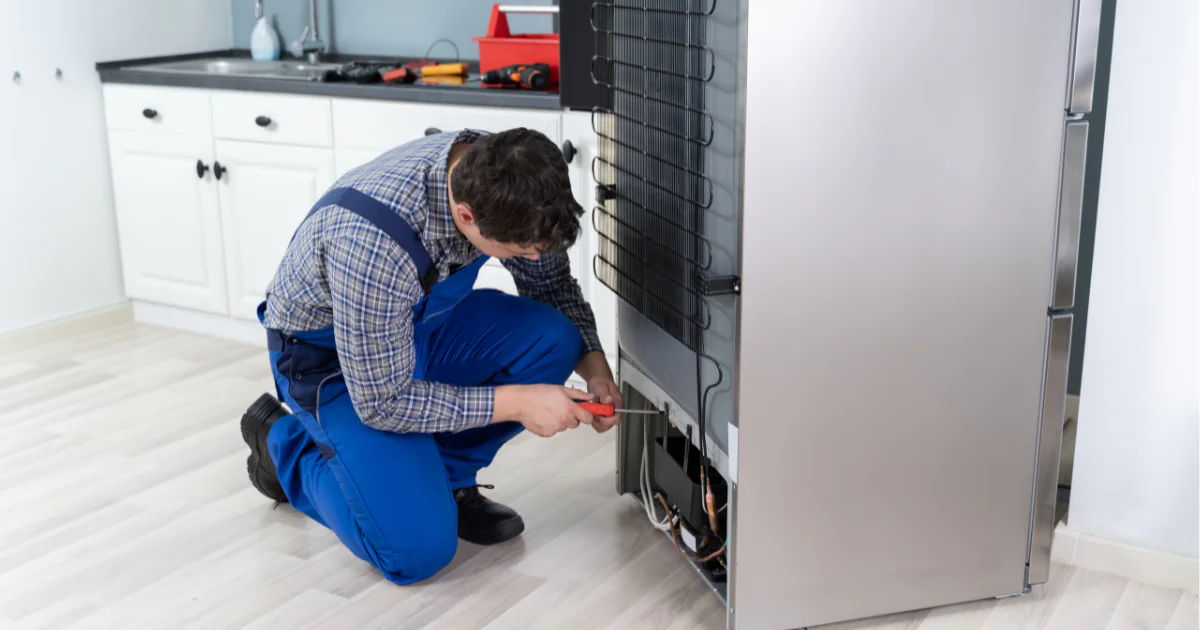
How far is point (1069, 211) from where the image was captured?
156 cm

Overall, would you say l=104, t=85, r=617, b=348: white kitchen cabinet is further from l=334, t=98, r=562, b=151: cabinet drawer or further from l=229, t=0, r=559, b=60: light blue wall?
l=229, t=0, r=559, b=60: light blue wall

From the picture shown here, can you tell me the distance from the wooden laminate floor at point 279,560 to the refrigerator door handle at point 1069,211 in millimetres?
492

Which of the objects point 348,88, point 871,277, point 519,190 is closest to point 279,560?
point 519,190

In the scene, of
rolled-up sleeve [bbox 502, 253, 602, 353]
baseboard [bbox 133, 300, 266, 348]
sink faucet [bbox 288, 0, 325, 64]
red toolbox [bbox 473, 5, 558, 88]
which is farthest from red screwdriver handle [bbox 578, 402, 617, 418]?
sink faucet [bbox 288, 0, 325, 64]

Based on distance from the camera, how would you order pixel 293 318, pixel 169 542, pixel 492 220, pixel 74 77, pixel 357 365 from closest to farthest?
pixel 492 220, pixel 357 365, pixel 293 318, pixel 169 542, pixel 74 77

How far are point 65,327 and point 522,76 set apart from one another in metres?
1.58

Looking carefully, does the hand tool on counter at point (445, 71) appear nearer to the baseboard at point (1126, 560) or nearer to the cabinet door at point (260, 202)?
the cabinet door at point (260, 202)

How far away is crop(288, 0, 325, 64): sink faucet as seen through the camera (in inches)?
130

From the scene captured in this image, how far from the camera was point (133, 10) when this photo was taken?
3.21 m

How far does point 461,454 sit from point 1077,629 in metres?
1.01

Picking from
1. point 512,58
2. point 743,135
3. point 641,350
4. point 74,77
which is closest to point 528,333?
point 641,350

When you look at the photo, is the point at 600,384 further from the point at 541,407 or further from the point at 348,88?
the point at 348,88

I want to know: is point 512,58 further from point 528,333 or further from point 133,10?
point 133,10

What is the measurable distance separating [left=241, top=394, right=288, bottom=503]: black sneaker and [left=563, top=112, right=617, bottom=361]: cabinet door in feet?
2.32
